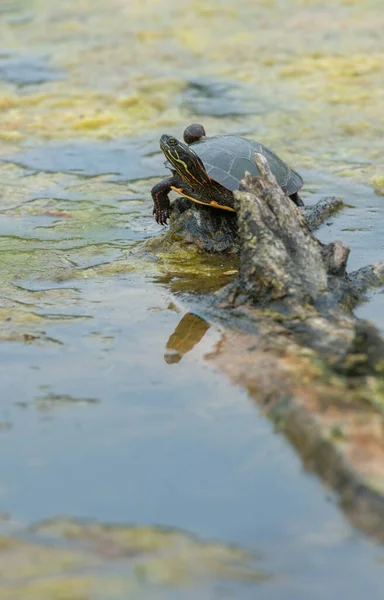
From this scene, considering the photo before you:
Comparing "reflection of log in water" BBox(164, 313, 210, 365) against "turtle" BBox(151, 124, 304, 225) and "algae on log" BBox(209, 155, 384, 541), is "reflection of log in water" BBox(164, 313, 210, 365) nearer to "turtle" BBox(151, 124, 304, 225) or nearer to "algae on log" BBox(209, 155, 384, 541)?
"algae on log" BBox(209, 155, 384, 541)

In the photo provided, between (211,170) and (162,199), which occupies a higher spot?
(211,170)

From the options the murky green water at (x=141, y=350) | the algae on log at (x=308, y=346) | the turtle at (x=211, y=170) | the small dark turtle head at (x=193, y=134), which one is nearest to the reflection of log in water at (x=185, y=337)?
the murky green water at (x=141, y=350)

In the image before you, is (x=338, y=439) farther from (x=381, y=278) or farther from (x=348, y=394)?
(x=381, y=278)

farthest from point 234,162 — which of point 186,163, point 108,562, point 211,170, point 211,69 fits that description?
point 211,69

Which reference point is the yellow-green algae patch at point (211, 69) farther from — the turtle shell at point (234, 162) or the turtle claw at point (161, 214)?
the turtle claw at point (161, 214)

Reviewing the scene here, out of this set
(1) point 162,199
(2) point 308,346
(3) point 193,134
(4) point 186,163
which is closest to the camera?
(2) point 308,346

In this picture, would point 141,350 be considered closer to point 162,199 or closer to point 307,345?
point 307,345

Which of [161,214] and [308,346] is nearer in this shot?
[308,346]
